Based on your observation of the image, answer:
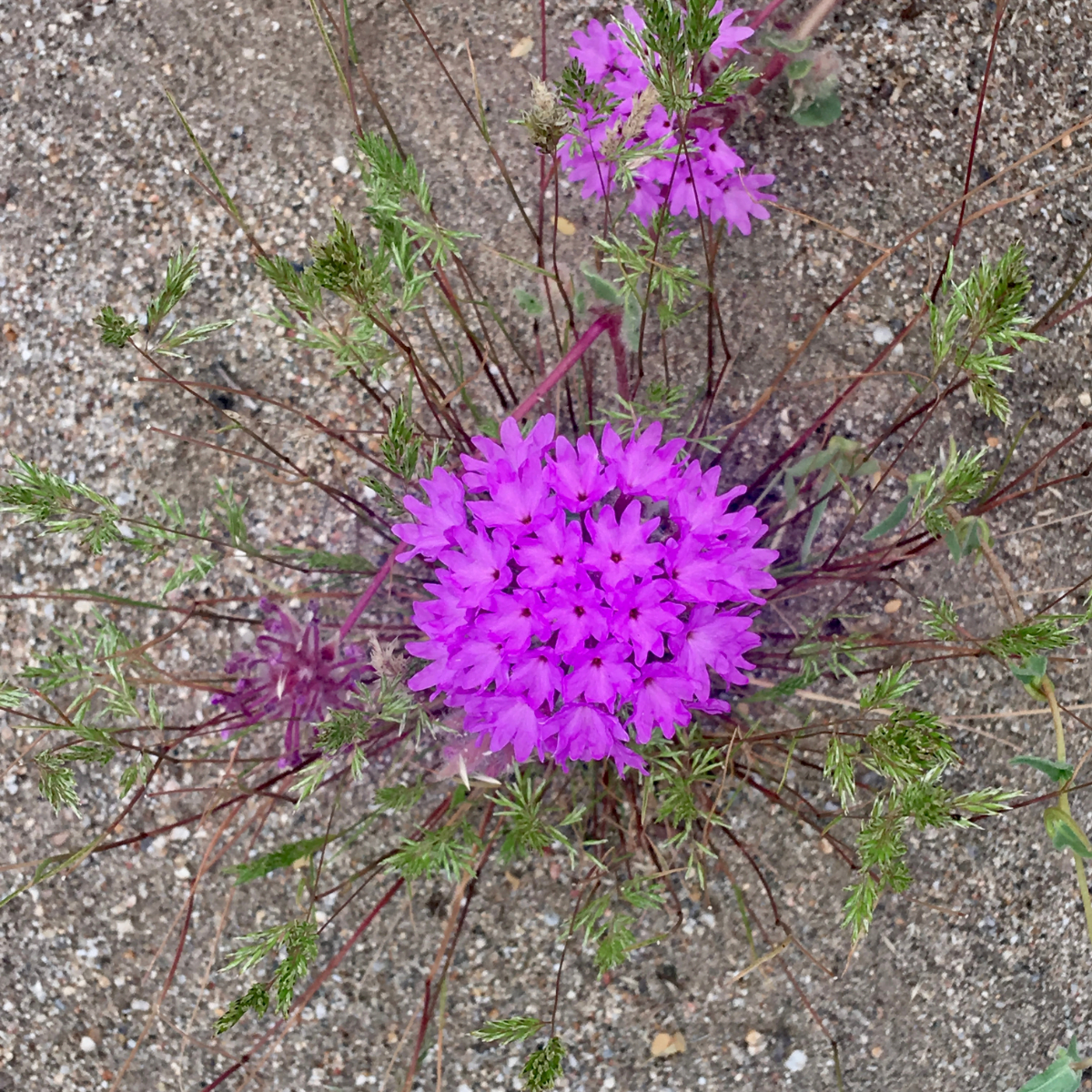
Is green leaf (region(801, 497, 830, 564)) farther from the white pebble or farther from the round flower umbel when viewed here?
the white pebble

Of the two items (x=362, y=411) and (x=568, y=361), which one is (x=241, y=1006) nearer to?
(x=568, y=361)

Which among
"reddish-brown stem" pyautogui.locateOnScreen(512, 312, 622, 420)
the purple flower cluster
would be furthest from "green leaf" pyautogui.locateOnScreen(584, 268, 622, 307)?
the purple flower cluster

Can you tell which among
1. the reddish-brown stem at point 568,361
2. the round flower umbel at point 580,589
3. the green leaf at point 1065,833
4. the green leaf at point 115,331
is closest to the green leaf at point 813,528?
the round flower umbel at point 580,589

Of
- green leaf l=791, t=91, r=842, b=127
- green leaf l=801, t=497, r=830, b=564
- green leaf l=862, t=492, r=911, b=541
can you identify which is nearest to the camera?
green leaf l=862, t=492, r=911, b=541

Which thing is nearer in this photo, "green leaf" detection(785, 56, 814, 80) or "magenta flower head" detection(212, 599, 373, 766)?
"magenta flower head" detection(212, 599, 373, 766)

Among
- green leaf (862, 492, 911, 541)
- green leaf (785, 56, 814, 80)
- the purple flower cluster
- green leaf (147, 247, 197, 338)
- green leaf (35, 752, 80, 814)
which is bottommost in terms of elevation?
green leaf (35, 752, 80, 814)

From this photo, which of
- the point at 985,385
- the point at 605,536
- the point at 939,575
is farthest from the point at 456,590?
the point at 939,575

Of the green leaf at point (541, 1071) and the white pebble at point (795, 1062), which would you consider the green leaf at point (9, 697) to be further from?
the white pebble at point (795, 1062)
